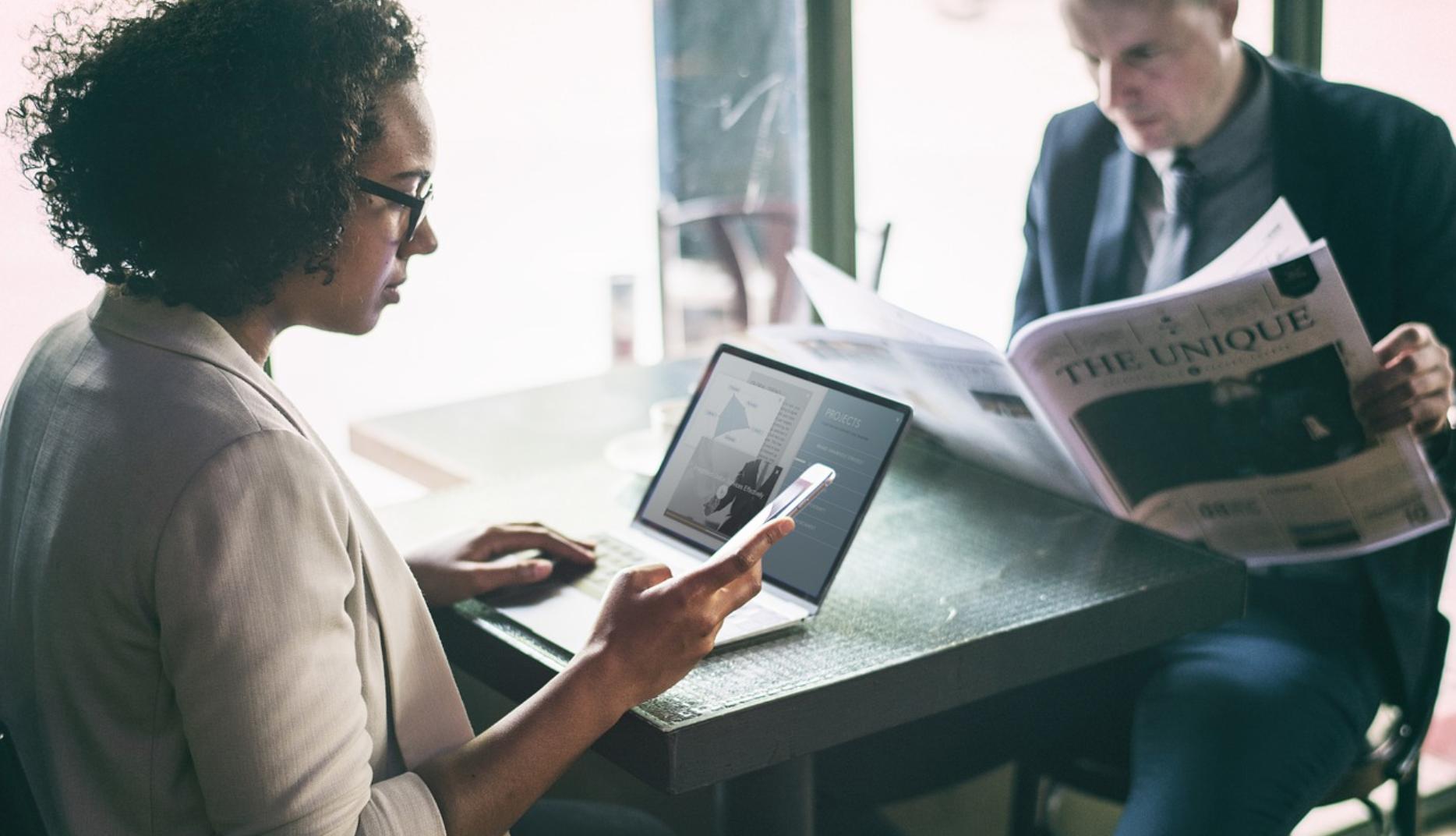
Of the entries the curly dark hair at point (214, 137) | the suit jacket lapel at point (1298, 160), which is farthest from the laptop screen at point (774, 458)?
the suit jacket lapel at point (1298, 160)

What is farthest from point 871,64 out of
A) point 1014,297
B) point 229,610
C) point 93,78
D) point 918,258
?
point 229,610

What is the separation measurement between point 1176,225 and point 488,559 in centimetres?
89

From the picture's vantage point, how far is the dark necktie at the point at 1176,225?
1531 millimetres

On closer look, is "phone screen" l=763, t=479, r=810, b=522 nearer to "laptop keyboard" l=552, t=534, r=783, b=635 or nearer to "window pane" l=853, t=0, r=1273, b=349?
"laptop keyboard" l=552, t=534, r=783, b=635

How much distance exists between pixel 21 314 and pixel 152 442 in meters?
0.78

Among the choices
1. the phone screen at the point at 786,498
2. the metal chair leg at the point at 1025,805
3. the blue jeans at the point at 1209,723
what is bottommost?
the metal chair leg at the point at 1025,805

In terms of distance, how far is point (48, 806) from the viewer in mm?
889

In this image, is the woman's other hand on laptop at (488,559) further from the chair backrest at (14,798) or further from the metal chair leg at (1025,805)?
the metal chair leg at (1025,805)

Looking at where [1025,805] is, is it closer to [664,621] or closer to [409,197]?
[664,621]

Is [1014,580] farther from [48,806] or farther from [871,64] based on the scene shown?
[871,64]

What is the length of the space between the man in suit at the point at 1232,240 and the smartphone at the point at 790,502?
1.39ft

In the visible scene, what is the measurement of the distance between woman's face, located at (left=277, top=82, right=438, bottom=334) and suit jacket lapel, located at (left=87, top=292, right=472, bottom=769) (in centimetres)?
7

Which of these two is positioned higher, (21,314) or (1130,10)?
(1130,10)

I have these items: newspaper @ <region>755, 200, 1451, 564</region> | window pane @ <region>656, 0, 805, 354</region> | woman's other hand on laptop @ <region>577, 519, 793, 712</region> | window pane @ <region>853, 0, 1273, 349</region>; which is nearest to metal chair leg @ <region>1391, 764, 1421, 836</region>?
newspaper @ <region>755, 200, 1451, 564</region>
